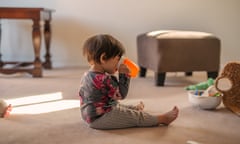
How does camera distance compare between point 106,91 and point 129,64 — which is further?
point 129,64

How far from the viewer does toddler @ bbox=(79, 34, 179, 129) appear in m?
1.41

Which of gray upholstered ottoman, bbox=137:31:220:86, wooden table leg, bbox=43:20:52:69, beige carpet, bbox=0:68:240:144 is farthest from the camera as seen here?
wooden table leg, bbox=43:20:52:69

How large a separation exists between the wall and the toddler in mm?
1920

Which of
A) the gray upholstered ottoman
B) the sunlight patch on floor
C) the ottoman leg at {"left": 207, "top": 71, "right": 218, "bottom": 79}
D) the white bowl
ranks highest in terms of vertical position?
the gray upholstered ottoman

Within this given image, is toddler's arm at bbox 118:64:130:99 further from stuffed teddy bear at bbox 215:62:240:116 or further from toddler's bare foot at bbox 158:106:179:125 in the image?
stuffed teddy bear at bbox 215:62:240:116

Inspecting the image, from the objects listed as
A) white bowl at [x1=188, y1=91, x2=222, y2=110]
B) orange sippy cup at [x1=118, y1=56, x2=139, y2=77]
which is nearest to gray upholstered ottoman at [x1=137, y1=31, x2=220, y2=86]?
white bowl at [x1=188, y1=91, x2=222, y2=110]

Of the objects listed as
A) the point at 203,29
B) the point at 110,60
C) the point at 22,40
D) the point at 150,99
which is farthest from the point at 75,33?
the point at 110,60

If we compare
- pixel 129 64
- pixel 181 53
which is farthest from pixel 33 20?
pixel 129 64

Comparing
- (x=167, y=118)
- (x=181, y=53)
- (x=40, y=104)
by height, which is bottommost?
(x=40, y=104)

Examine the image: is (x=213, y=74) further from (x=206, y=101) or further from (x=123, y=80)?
(x=123, y=80)

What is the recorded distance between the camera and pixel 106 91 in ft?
4.68

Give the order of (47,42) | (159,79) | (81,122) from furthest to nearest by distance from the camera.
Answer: (47,42), (159,79), (81,122)

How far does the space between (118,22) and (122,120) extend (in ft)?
6.64

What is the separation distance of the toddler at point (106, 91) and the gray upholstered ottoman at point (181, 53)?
0.95 meters
